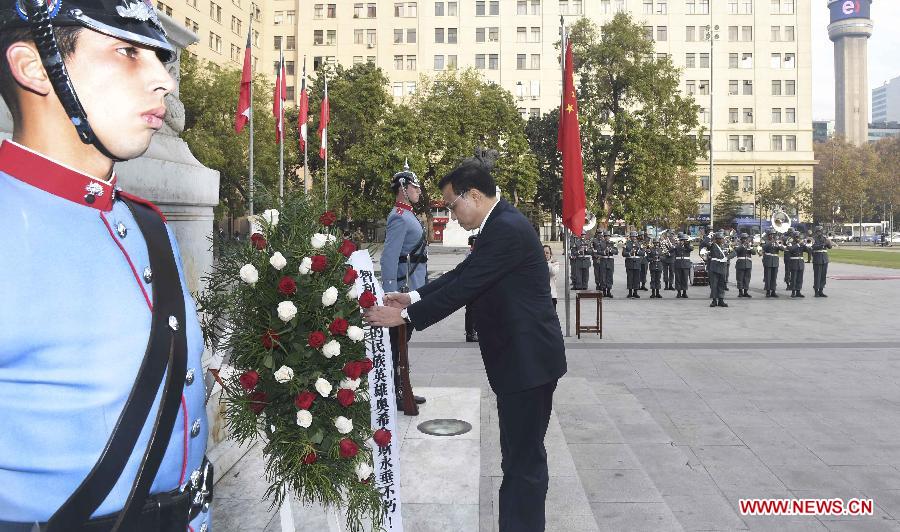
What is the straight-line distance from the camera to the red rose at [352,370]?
2723 mm

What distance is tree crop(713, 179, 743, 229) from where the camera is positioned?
214 feet

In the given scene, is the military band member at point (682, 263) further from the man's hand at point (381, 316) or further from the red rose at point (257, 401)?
the red rose at point (257, 401)

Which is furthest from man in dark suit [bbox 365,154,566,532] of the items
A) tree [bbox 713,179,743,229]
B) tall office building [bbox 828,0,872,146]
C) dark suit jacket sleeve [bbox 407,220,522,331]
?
tall office building [bbox 828,0,872,146]

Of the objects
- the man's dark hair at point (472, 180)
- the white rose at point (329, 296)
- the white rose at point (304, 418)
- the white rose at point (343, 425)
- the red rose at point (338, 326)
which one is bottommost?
the white rose at point (343, 425)

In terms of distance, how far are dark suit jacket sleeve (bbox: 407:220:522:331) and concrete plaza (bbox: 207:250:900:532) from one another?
1.27 metres

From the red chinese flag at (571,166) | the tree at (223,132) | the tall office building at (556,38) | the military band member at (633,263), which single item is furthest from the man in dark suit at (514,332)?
the tall office building at (556,38)

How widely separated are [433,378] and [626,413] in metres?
2.48

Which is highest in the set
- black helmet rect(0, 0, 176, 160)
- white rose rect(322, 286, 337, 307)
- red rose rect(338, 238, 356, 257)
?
black helmet rect(0, 0, 176, 160)

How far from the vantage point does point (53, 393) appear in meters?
1.36

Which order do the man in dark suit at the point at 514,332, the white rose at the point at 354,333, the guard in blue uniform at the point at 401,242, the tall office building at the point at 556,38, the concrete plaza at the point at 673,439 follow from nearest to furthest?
the white rose at the point at 354,333
the man in dark suit at the point at 514,332
the concrete plaza at the point at 673,439
the guard in blue uniform at the point at 401,242
the tall office building at the point at 556,38

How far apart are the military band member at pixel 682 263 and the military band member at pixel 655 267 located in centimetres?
52

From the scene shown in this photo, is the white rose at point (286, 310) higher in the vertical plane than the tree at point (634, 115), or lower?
lower

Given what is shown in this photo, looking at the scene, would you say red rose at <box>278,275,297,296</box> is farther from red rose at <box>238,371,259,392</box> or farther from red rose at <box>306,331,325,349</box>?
red rose at <box>238,371,259,392</box>

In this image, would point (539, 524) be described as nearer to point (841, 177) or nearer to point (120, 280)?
point (120, 280)
